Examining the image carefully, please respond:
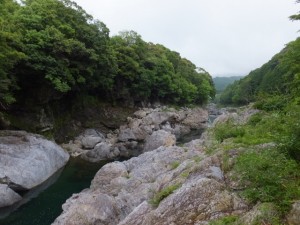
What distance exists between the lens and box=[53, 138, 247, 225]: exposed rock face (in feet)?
31.0

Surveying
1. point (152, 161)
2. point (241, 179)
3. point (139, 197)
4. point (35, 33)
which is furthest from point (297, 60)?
point (35, 33)

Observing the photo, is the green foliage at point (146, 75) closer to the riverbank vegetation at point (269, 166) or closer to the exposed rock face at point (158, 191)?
the exposed rock face at point (158, 191)

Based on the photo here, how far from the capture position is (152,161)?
21.6 metres

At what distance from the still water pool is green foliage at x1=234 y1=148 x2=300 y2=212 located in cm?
1366

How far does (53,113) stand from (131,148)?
11.0 metres

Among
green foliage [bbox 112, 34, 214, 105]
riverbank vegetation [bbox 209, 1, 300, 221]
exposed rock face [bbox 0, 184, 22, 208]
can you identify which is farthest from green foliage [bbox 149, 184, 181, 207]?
green foliage [bbox 112, 34, 214, 105]

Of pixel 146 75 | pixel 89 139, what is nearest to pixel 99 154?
pixel 89 139

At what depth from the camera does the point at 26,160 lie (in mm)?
25438

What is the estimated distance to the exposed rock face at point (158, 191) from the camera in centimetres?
945

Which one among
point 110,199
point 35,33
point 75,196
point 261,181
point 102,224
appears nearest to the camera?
point 261,181

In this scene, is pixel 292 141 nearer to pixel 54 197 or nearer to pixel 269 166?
pixel 269 166

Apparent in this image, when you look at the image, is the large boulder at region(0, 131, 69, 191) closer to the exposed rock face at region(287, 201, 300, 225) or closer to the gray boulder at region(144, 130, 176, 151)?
the gray boulder at region(144, 130, 176, 151)

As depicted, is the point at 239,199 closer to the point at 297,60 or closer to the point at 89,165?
the point at 297,60

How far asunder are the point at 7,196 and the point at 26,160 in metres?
4.45
